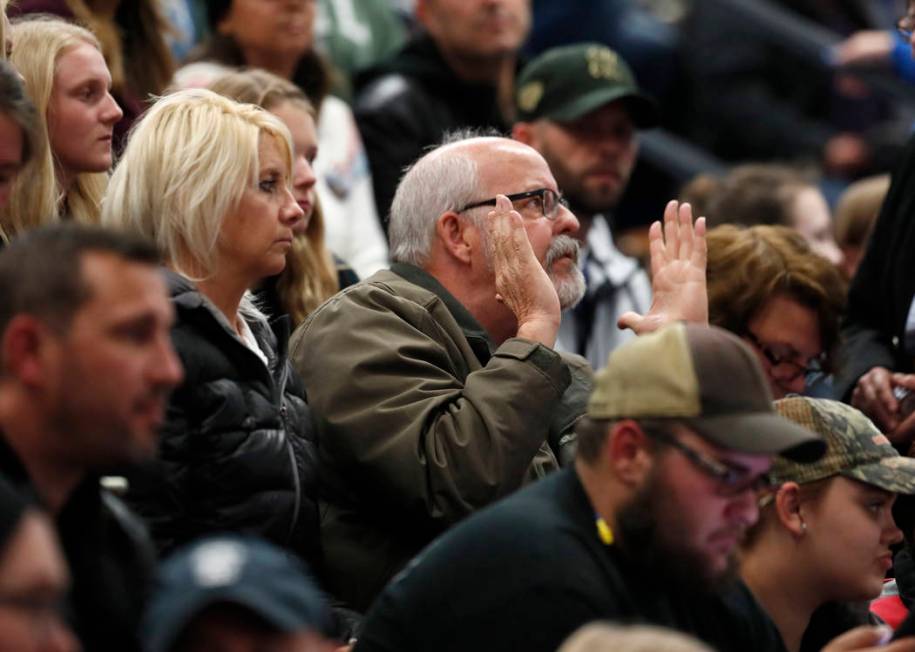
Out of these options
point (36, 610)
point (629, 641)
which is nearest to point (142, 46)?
point (36, 610)

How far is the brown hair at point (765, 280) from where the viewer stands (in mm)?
5293

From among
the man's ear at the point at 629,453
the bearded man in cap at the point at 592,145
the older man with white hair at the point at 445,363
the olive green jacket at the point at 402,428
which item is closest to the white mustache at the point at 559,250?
the older man with white hair at the point at 445,363

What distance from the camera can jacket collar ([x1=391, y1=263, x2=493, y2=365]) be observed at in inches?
179

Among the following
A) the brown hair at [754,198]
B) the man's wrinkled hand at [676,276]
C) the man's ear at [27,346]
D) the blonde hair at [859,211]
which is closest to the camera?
the man's ear at [27,346]

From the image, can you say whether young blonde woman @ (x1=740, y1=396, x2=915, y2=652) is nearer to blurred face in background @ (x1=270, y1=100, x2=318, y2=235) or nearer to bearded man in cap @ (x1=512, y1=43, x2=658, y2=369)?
blurred face in background @ (x1=270, y1=100, x2=318, y2=235)

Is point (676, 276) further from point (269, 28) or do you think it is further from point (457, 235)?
point (269, 28)

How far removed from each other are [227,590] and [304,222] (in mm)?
2670

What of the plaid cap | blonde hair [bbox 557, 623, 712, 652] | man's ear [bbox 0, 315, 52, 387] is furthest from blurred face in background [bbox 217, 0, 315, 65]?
blonde hair [bbox 557, 623, 712, 652]

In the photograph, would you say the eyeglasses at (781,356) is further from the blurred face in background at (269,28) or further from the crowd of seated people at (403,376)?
the blurred face in background at (269,28)

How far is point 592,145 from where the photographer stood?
640 centimetres

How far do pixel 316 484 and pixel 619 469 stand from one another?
99 centimetres

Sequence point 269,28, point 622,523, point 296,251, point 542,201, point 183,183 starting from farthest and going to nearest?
point 269,28, point 296,251, point 542,201, point 183,183, point 622,523

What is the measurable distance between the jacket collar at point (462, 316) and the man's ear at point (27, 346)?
184 cm

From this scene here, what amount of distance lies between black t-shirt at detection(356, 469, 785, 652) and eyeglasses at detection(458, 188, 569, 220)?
57.3 inches
